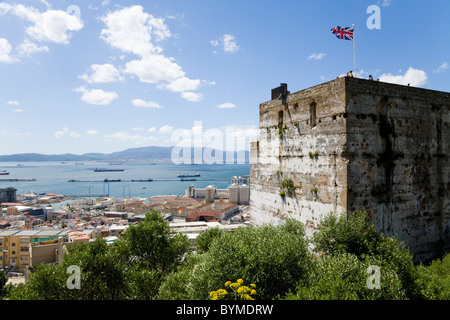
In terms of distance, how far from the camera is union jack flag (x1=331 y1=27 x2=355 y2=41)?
1306cm

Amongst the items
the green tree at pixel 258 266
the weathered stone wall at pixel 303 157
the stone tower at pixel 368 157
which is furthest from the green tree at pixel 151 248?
the stone tower at pixel 368 157

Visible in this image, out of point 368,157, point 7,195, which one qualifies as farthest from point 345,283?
point 7,195

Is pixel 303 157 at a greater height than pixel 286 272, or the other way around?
pixel 303 157

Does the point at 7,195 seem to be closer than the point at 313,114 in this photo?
No

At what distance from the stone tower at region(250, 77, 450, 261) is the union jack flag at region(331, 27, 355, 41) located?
10.7 feet

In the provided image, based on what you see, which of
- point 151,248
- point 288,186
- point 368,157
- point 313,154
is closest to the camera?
point 368,157

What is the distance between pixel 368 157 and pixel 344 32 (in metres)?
6.23

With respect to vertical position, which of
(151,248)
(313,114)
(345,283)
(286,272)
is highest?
(313,114)

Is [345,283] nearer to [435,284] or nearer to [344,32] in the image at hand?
[435,284]

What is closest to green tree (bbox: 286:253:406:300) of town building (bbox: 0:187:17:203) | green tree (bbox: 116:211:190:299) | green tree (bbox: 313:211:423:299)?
green tree (bbox: 313:211:423:299)

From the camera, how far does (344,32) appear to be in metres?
13.1

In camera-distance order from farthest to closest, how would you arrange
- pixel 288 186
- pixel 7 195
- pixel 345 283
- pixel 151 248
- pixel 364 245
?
pixel 7 195 < pixel 151 248 < pixel 288 186 < pixel 364 245 < pixel 345 283

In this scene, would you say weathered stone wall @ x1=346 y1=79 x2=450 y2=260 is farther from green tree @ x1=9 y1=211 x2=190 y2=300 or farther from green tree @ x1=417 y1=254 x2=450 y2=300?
green tree @ x1=9 y1=211 x2=190 y2=300

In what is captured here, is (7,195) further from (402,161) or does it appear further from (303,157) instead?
(402,161)
